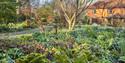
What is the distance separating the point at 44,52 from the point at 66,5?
16.7 metres

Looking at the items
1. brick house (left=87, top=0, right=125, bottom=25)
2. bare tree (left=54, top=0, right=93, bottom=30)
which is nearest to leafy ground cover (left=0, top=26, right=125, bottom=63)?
bare tree (left=54, top=0, right=93, bottom=30)

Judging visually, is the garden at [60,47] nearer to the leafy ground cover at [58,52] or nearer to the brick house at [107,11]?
the leafy ground cover at [58,52]

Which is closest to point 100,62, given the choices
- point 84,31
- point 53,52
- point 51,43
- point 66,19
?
point 53,52

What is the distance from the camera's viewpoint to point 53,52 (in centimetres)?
Answer: 1305

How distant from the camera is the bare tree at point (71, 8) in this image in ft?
89.0

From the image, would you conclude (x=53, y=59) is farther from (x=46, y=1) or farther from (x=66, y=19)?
(x=46, y=1)

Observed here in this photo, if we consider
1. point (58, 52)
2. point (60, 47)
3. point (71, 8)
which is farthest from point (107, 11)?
point (58, 52)

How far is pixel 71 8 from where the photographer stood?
28469 mm

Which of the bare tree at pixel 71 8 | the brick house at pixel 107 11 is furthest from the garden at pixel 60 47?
the brick house at pixel 107 11

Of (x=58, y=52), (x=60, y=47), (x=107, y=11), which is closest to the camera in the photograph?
(x=58, y=52)

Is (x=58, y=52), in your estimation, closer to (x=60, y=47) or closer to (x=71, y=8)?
(x=60, y=47)

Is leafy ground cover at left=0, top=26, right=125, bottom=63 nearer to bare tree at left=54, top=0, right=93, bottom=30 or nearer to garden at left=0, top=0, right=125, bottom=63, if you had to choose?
garden at left=0, top=0, right=125, bottom=63

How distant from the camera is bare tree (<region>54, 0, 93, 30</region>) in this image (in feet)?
89.0

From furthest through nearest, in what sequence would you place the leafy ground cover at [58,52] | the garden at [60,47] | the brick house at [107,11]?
the brick house at [107,11] → the garden at [60,47] → the leafy ground cover at [58,52]
